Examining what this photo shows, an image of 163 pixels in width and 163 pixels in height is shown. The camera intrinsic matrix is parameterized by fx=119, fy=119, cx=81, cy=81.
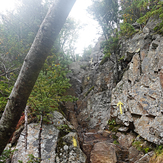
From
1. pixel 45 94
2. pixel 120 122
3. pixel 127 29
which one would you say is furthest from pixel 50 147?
pixel 127 29

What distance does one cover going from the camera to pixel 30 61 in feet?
3.37

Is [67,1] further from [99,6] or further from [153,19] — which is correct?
[99,6]

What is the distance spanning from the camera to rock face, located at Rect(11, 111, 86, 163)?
444 centimetres

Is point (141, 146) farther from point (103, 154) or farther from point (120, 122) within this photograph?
point (120, 122)

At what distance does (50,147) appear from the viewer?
4781mm

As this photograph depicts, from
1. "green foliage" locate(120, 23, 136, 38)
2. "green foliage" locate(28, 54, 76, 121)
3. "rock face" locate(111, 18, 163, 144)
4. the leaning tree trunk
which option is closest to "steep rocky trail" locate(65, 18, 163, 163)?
"rock face" locate(111, 18, 163, 144)

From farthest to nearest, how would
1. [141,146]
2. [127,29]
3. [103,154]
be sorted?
[127,29] < [141,146] < [103,154]

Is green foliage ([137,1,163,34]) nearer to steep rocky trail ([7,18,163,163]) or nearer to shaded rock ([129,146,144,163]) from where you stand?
steep rocky trail ([7,18,163,163])

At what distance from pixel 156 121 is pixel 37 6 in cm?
1387

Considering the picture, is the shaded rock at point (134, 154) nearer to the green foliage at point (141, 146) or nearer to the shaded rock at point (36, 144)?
the green foliage at point (141, 146)

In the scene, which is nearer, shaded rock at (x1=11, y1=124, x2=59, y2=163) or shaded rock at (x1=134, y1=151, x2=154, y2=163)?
shaded rock at (x1=11, y1=124, x2=59, y2=163)

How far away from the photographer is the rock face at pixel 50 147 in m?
4.44

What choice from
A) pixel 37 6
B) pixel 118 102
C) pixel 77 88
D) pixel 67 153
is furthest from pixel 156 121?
pixel 37 6

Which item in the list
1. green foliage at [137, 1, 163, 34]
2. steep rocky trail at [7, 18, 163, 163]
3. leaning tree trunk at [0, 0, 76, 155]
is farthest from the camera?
green foliage at [137, 1, 163, 34]
